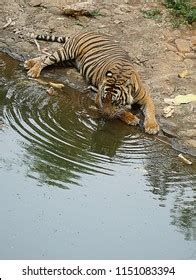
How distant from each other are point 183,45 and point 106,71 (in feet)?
5.28

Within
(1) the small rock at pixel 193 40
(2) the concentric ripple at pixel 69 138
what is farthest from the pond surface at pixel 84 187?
(1) the small rock at pixel 193 40

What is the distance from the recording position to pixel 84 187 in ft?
21.3

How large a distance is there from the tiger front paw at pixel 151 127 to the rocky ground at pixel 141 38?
159mm

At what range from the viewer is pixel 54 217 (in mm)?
5961

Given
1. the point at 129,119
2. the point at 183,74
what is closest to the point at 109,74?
the point at 129,119

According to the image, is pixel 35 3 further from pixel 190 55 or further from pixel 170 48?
pixel 190 55

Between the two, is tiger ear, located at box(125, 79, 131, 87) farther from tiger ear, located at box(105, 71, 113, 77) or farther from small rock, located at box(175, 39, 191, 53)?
small rock, located at box(175, 39, 191, 53)

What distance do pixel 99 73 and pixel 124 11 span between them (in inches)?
77.4

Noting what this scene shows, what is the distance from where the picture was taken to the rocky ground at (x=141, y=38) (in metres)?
8.57

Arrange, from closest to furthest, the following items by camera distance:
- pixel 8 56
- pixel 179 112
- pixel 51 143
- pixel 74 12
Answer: pixel 51 143, pixel 179 112, pixel 8 56, pixel 74 12

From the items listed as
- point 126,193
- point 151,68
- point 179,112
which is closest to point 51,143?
point 126,193

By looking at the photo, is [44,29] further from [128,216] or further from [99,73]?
[128,216]

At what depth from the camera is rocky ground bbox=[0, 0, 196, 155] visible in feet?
28.1

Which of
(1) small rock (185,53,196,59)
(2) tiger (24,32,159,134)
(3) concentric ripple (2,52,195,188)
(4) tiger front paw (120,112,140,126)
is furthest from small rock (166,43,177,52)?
(4) tiger front paw (120,112,140,126)
